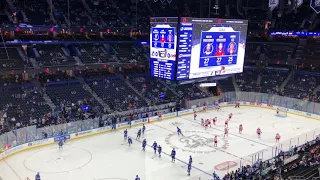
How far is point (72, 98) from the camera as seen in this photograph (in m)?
30.1

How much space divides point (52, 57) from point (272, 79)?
90.3 ft

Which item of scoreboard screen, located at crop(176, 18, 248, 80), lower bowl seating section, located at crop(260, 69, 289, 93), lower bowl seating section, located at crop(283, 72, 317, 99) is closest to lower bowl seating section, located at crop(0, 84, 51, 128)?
scoreboard screen, located at crop(176, 18, 248, 80)

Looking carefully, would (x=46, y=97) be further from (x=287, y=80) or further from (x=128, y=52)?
(x=287, y=80)

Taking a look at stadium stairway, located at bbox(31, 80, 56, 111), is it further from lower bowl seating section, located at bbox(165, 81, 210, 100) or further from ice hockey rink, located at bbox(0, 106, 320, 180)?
lower bowl seating section, located at bbox(165, 81, 210, 100)

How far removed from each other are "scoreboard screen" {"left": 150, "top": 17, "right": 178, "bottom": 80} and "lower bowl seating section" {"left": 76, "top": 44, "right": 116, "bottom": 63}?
13505 mm

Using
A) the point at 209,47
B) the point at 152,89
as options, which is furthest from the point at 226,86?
the point at 209,47

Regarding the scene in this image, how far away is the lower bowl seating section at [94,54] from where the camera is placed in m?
34.4

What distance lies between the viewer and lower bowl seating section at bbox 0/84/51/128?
81.4 feet

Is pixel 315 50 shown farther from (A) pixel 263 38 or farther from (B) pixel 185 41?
(B) pixel 185 41

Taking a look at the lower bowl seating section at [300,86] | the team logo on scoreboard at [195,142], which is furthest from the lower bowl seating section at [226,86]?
the team logo on scoreboard at [195,142]

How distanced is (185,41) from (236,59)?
5781mm

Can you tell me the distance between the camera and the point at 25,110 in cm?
2580

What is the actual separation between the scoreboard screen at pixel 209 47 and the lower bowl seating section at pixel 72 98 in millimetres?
10777

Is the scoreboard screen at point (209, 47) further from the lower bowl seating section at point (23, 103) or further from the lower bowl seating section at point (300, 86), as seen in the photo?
the lower bowl seating section at point (300, 86)
